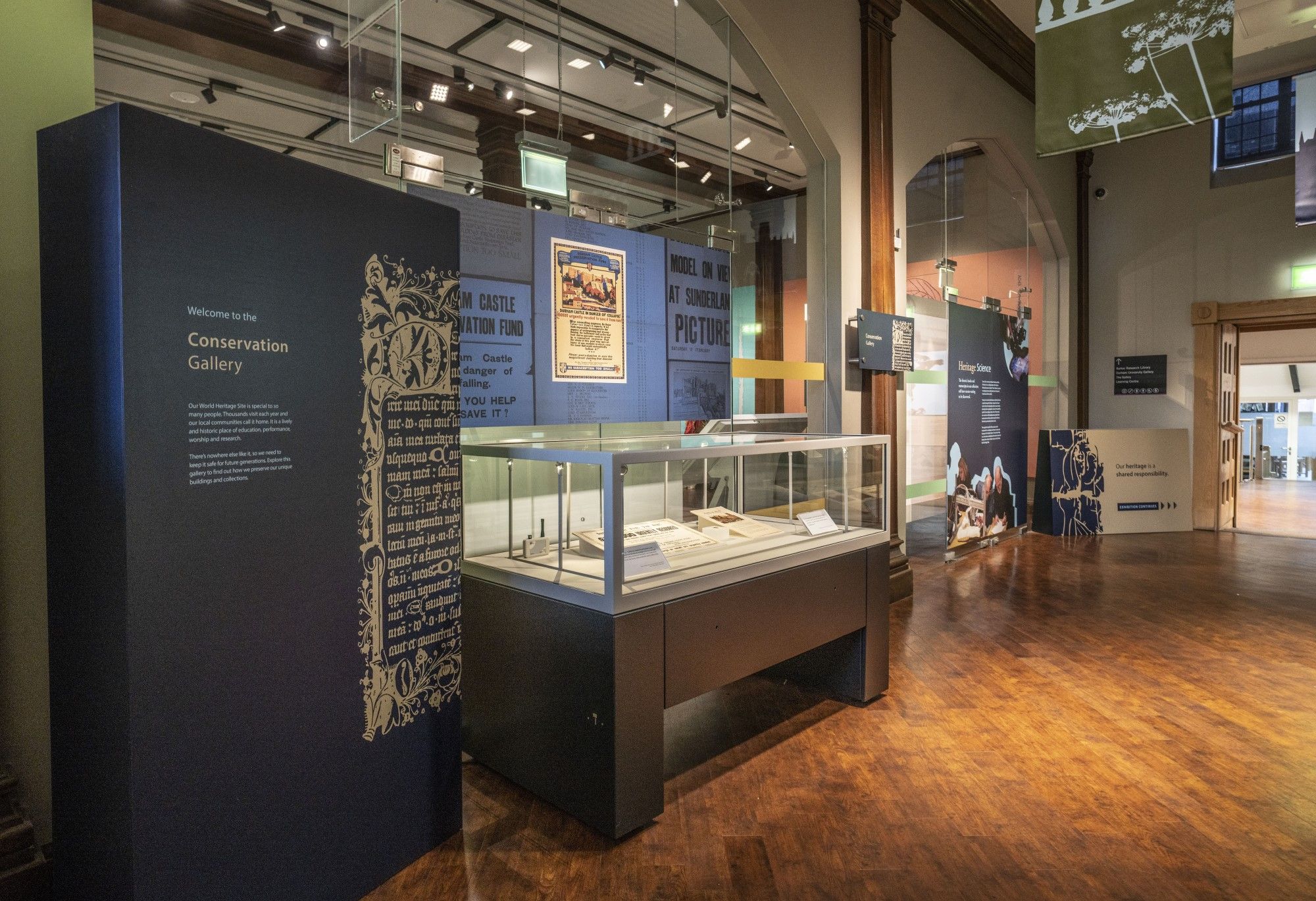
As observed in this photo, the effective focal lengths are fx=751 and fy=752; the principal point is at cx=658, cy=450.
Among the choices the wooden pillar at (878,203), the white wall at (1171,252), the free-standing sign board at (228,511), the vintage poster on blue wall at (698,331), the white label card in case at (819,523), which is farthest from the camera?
the white wall at (1171,252)

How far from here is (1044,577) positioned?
17.6 ft

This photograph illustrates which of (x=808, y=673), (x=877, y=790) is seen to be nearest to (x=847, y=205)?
(x=808, y=673)

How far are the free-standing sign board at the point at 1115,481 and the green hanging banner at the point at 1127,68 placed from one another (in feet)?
13.7

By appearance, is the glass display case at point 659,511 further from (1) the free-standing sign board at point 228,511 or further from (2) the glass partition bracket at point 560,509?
(1) the free-standing sign board at point 228,511

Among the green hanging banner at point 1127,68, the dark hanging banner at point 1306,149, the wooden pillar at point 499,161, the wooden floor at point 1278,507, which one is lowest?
the wooden floor at point 1278,507

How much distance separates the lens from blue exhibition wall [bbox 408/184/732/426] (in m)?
2.60

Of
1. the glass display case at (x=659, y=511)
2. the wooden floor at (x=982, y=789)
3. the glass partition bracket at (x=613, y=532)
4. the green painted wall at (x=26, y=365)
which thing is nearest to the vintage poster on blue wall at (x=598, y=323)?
the glass display case at (x=659, y=511)

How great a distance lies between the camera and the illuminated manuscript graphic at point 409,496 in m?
1.81

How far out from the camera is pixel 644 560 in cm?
214

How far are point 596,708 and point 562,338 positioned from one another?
1.41 m

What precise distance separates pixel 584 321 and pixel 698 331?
28.9 inches

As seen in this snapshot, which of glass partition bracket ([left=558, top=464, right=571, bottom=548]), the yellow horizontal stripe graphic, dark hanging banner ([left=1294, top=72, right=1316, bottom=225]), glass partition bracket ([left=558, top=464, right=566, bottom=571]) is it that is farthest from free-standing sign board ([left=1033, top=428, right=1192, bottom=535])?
glass partition bracket ([left=558, top=464, right=566, bottom=571])

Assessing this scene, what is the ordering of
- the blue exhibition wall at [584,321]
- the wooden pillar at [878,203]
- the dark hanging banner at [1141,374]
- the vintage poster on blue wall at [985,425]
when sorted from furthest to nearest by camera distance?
the dark hanging banner at [1141,374], the vintage poster on blue wall at [985,425], the wooden pillar at [878,203], the blue exhibition wall at [584,321]

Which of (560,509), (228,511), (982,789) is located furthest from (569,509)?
(982,789)
